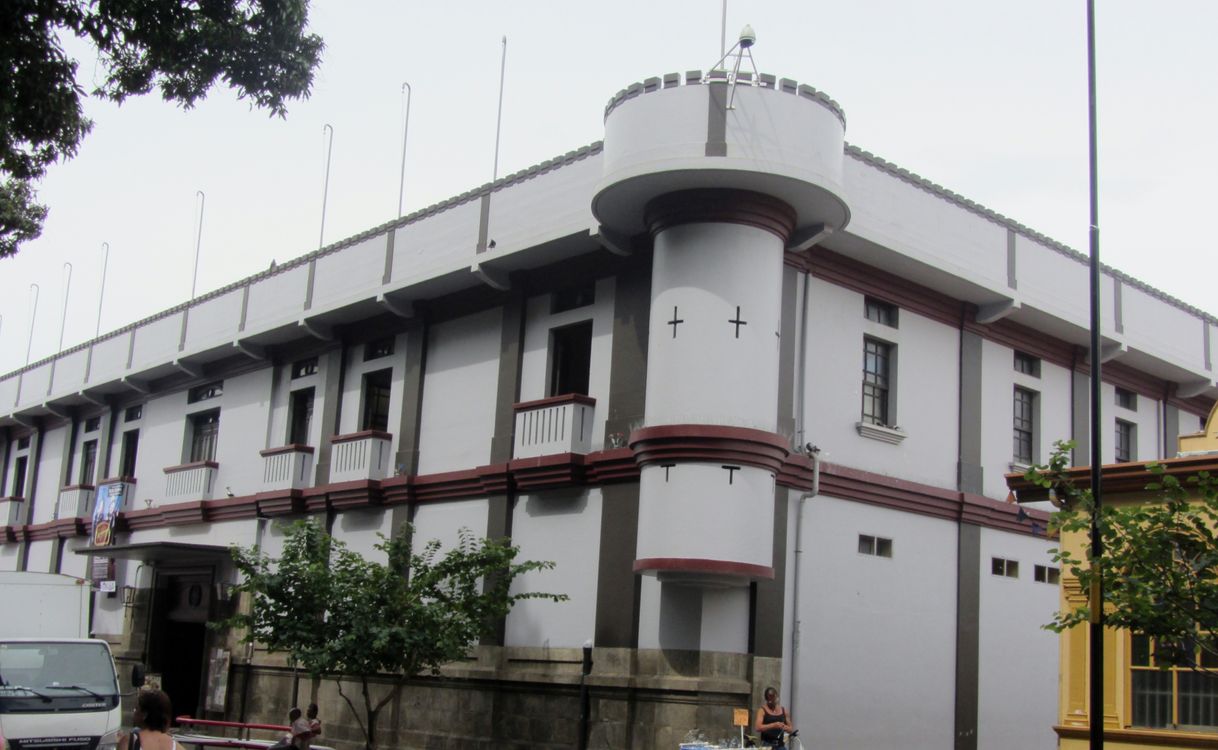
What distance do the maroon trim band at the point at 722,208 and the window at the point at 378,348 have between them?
9455 mm

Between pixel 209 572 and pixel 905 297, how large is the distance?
17.6 metres

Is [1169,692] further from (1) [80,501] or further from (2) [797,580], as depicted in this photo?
(1) [80,501]

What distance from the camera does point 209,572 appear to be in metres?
32.2

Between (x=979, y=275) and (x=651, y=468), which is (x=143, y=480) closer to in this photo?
(x=651, y=468)

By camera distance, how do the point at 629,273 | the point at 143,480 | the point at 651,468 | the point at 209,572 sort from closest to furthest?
the point at 651,468 → the point at 629,273 → the point at 209,572 → the point at 143,480

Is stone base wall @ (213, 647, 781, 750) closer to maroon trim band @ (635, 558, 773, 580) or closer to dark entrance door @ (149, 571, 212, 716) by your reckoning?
maroon trim band @ (635, 558, 773, 580)

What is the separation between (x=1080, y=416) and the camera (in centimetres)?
2806

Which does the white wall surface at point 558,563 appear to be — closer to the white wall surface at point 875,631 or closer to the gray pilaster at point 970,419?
the white wall surface at point 875,631

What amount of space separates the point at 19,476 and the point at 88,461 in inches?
240

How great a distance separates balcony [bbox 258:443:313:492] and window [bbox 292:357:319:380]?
1845 millimetres

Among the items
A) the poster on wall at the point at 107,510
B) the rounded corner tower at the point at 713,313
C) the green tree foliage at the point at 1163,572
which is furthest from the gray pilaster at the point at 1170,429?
the poster on wall at the point at 107,510

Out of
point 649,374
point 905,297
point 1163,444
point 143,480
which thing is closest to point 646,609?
point 649,374

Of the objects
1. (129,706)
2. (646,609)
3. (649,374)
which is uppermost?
(649,374)

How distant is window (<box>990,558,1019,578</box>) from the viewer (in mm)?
25522
